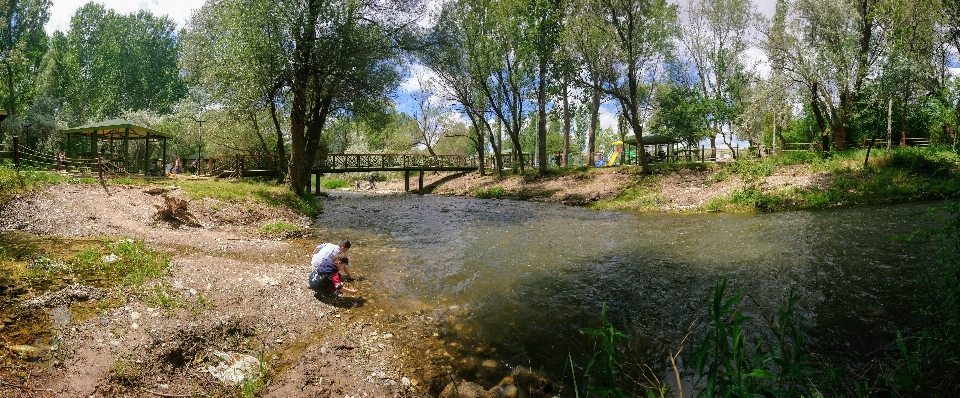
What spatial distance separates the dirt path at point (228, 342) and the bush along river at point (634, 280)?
2.45ft

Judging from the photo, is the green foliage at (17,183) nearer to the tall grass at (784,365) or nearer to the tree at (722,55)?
the tall grass at (784,365)

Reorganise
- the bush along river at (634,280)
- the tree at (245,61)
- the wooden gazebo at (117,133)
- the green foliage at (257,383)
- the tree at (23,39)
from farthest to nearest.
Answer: the tree at (23,39) < the wooden gazebo at (117,133) < the tree at (245,61) < the bush along river at (634,280) < the green foliage at (257,383)

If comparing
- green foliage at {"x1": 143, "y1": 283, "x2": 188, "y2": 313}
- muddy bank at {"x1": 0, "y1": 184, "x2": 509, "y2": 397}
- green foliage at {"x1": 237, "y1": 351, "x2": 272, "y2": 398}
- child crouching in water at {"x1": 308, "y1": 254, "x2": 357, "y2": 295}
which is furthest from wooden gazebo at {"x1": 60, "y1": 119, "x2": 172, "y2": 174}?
green foliage at {"x1": 237, "y1": 351, "x2": 272, "y2": 398}

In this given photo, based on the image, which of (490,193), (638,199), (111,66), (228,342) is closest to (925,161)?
(638,199)

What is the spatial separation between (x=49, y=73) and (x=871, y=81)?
7230cm

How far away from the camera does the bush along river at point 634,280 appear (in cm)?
592

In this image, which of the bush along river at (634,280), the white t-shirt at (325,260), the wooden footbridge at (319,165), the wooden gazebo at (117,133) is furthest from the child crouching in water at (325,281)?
the wooden gazebo at (117,133)

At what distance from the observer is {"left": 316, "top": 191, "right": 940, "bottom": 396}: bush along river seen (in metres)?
5.92

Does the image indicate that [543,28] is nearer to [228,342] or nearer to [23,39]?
[228,342]

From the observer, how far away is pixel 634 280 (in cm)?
916

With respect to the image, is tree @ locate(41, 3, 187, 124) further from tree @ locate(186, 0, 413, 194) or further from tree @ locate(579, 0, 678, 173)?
tree @ locate(579, 0, 678, 173)

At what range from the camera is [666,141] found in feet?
Result: 127

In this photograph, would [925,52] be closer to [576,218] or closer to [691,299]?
[576,218]

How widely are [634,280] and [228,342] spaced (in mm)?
7221
